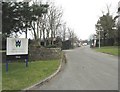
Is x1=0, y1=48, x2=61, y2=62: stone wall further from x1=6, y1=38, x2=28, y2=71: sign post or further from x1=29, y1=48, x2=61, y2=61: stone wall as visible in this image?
x1=6, y1=38, x2=28, y2=71: sign post

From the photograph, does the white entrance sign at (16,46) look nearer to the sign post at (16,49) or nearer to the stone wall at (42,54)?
the sign post at (16,49)

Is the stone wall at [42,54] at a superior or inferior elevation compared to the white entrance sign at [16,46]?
inferior

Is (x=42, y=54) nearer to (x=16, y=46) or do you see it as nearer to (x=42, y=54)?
(x=42, y=54)

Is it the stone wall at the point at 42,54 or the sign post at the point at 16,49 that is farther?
the stone wall at the point at 42,54

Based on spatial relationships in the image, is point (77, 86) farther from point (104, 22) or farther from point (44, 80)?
point (104, 22)

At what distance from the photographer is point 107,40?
244 ft

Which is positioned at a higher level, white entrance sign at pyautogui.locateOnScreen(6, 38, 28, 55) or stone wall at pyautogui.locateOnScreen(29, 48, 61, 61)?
white entrance sign at pyautogui.locateOnScreen(6, 38, 28, 55)

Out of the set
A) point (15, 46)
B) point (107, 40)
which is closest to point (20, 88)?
point (15, 46)

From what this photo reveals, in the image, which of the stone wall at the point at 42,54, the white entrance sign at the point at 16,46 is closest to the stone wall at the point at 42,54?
the stone wall at the point at 42,54

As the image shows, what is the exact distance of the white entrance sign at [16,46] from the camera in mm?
19186

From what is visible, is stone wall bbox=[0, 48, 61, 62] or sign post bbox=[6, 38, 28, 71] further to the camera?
stone wall bbox=[0, 48, 61, 62]

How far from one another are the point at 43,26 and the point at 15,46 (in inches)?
1504

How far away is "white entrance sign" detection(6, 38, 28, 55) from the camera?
19186mm

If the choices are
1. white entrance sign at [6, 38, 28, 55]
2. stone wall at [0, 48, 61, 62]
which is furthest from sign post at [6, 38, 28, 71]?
stone wall at [0, 48, 61, 62]
